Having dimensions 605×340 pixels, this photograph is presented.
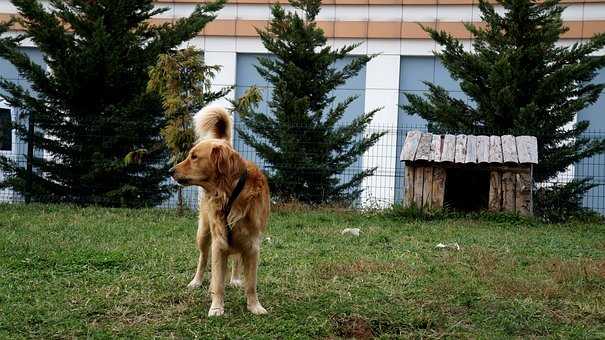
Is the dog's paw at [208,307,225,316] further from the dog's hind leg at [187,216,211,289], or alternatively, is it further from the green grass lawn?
the dog's hind leg at [187,216,211,289]

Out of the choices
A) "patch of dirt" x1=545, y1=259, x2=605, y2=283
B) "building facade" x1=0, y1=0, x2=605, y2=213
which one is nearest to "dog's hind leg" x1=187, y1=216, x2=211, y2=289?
"patch of dirt" x1=545, y1=259, x2=605, y2=283

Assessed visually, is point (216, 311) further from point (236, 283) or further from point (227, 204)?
point (236, 283)

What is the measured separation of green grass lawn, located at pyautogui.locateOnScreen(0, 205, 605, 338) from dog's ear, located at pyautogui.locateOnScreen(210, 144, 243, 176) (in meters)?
0.98

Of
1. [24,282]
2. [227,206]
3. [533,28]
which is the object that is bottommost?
[24,282]

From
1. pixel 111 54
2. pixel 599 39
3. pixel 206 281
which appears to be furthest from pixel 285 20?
pixel 206 281

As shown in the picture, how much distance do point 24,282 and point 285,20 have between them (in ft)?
29.9

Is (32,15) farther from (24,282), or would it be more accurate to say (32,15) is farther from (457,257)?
(457,257)

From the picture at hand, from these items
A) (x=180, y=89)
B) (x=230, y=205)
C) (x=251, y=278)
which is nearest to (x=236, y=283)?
(x=251, y=278)

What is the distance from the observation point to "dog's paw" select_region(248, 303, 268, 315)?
15.4 ft

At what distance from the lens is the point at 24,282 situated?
5465 mm

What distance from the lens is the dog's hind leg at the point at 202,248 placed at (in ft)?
17.5

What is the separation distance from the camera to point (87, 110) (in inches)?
493

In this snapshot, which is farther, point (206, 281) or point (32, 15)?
point (32, 15)

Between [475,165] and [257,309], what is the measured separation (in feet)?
21.9
